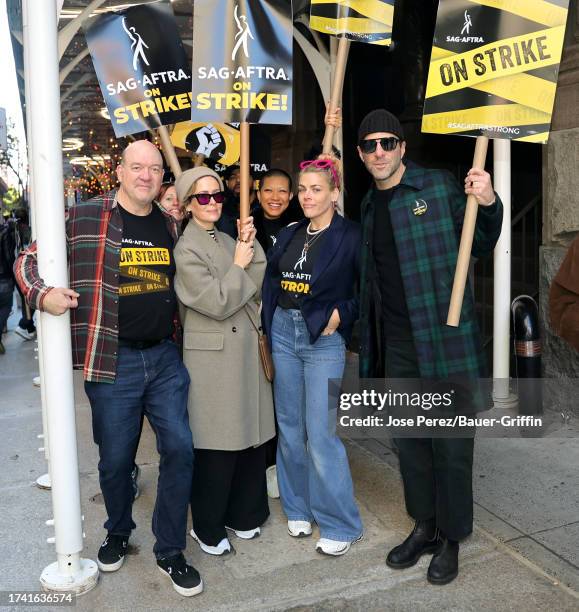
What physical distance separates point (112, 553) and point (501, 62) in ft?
9.55

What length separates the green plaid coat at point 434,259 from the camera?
3119 mm

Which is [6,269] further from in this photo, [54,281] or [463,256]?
[463,256]

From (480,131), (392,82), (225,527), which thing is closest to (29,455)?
(225,527)

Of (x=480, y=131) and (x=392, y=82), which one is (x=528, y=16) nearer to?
(x=480, y=131)

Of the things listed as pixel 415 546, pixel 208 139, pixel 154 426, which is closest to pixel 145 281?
pixel 154 426

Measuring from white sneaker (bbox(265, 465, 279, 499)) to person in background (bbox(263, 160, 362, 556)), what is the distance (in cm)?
56

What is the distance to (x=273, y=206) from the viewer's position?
431cm

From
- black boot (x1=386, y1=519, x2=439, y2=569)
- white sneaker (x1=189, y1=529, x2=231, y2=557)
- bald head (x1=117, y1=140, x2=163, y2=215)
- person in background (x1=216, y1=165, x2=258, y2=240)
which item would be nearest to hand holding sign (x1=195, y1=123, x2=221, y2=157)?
person in background (x1=216, y1=165, x2=258, y2=240)

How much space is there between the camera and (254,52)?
3740mm

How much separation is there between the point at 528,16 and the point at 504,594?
8.39ft

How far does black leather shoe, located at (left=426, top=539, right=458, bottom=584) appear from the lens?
3125 millimetres

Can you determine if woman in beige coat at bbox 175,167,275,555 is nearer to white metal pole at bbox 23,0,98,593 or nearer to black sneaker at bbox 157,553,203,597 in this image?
black sneaker at bbox 157,553,203,597

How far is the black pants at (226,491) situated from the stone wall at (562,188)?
2.73 metres

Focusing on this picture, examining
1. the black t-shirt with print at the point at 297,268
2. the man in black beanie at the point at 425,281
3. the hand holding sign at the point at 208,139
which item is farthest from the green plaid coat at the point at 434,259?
the hand holding sign at the point at 208,139
